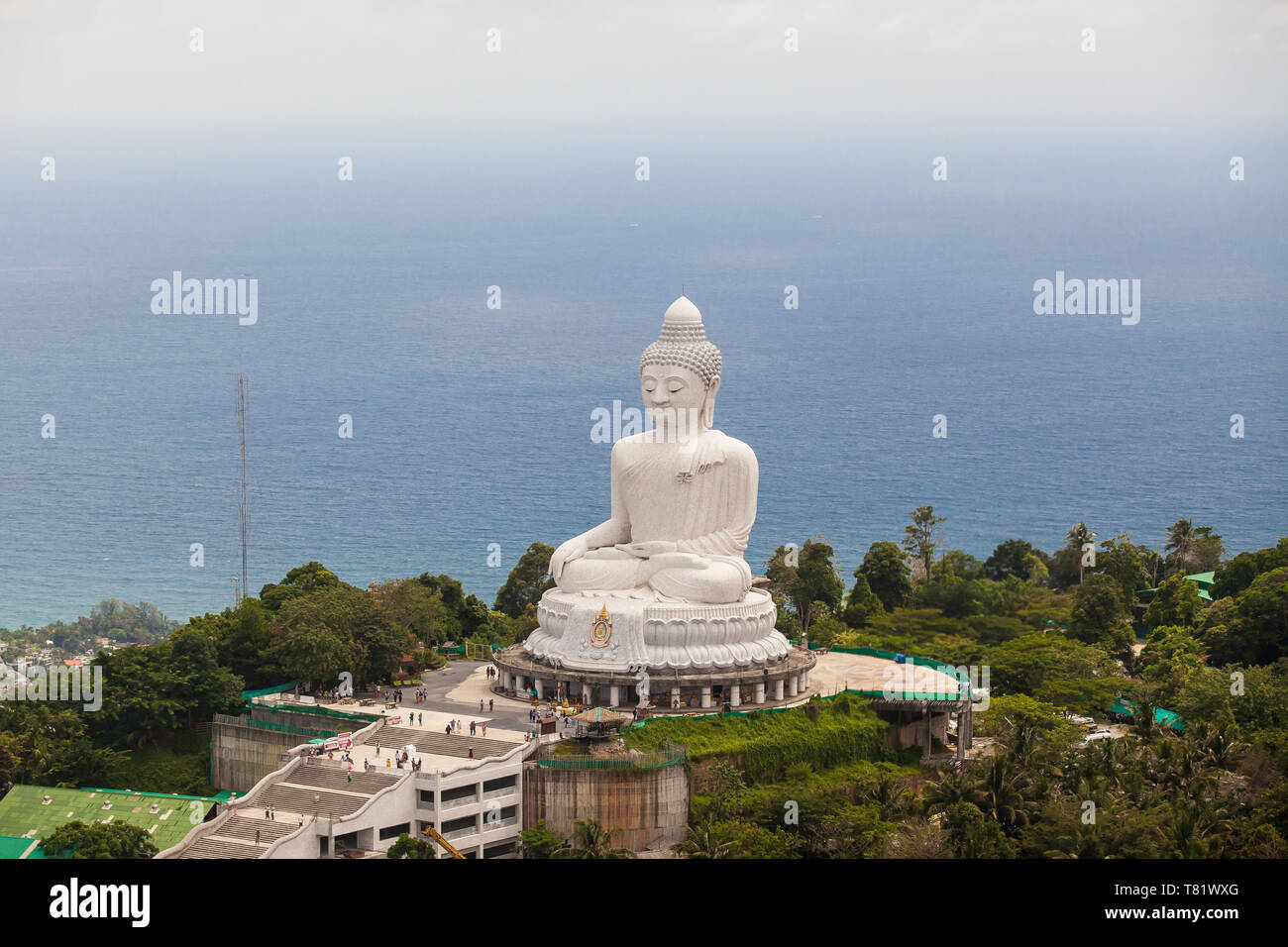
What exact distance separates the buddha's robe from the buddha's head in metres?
0.61

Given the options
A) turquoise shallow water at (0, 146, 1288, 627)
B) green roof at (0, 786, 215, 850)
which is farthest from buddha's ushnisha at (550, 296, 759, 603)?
turquoise shallow water at (0, 146, 1288, 627)

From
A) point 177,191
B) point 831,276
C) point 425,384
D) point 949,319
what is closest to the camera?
point 425,384

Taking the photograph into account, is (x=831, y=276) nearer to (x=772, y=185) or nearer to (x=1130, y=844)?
(x=772, y=185)

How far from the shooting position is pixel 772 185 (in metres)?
198

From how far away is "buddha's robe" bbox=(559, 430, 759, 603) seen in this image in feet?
183

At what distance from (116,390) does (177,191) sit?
65.1 meters

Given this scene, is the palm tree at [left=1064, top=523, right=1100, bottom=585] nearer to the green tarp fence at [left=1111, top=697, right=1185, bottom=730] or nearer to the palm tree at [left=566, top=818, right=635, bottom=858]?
the green tarp fence at [left=1111, top=697, right=1185, bottom=730]

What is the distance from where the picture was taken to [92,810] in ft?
167

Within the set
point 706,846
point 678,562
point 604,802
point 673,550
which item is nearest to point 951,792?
point 706,846

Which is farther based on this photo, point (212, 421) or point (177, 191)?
point (177, 191)

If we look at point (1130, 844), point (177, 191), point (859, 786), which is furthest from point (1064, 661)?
point (177, 191)

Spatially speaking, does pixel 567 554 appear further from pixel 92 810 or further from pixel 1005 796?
pixel 1005 796

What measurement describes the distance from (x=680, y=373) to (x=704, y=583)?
17.1 feet

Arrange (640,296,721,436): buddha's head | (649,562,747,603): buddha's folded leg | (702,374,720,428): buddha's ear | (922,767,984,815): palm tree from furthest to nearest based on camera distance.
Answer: (702,374,720,428): buddha's ear, (640,296,721,436): buddha's head, (649,562,747,603): buddha's folded leg, (922,767,984,815): palm tree
